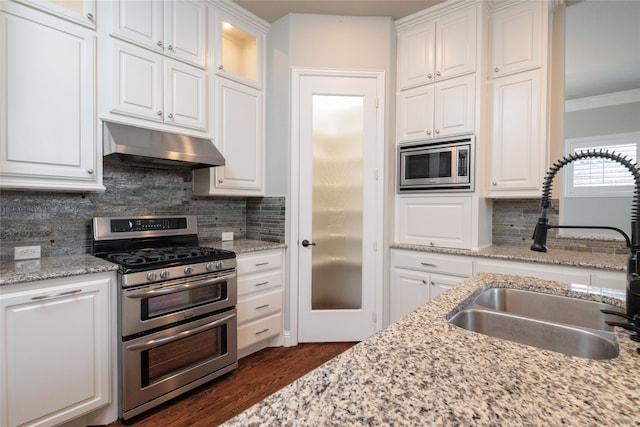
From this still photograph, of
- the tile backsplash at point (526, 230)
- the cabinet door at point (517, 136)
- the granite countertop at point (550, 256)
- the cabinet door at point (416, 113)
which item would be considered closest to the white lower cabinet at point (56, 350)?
the granite countertop at point (550, 256)

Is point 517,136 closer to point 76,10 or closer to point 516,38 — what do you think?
point 516,38

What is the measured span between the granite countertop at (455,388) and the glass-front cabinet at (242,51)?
8.90 ft

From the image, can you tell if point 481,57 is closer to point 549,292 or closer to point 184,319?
point 549,292

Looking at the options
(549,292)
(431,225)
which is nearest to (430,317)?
(549,292)

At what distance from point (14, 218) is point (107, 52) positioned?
1.17 meters

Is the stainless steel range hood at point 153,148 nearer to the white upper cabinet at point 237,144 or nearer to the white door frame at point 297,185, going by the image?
the white upper cabinet at point 237,144

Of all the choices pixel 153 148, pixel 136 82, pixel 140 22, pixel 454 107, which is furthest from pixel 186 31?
pixel 454 107

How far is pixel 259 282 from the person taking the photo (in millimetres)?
2686

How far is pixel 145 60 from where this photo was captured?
2229mm

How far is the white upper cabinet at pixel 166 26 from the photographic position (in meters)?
2.12

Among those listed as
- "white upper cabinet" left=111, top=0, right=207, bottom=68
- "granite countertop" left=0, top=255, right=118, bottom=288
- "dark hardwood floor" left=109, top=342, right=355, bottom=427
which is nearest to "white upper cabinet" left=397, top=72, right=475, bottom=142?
"white upper cabinet" left=111, top=0, right=207, bottom=68

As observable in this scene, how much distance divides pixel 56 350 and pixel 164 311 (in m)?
0.52

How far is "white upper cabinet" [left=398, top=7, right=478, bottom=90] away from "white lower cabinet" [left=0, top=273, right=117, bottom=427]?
9.36 ft

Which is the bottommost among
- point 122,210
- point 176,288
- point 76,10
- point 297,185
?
point 176,288
